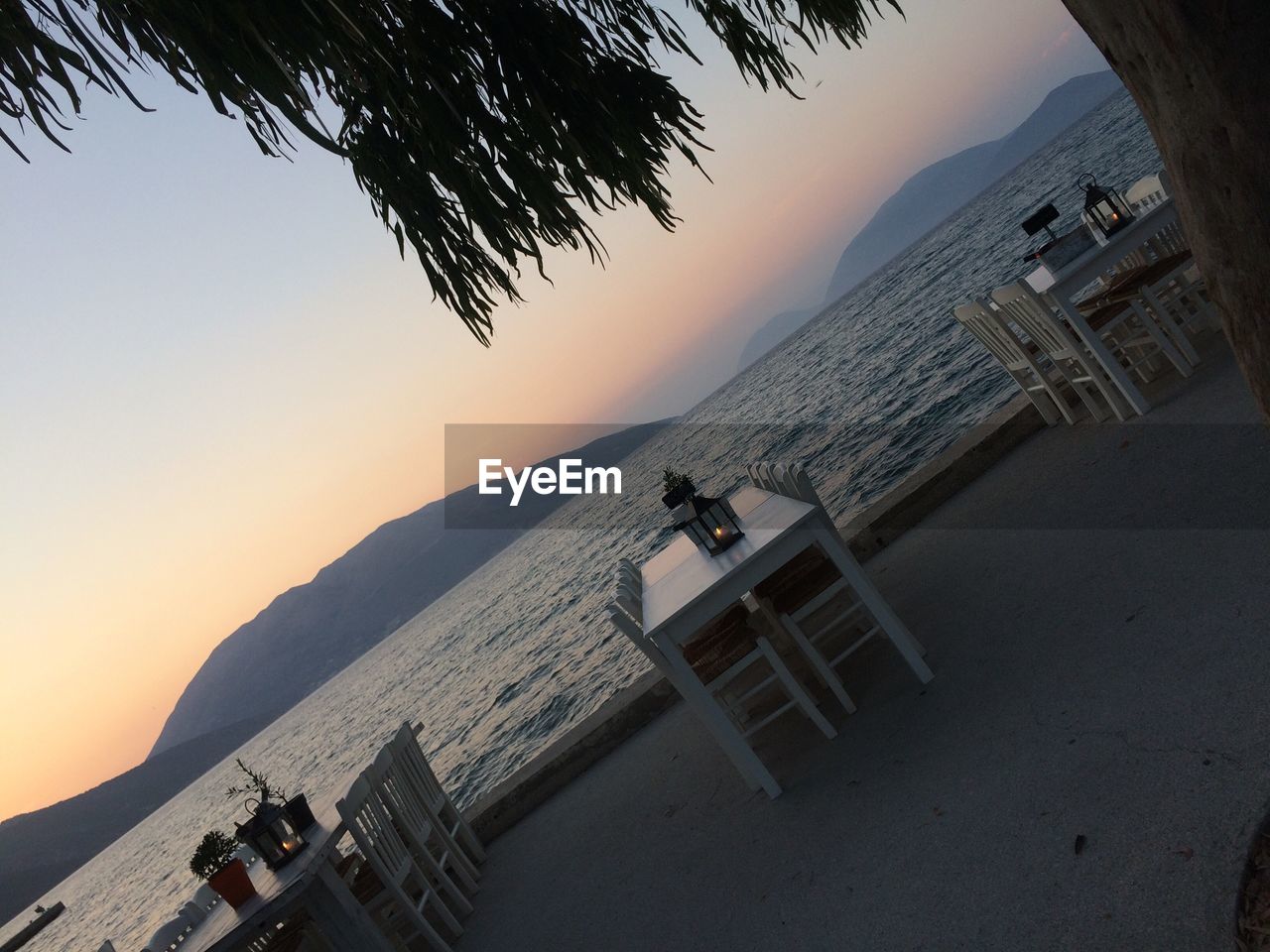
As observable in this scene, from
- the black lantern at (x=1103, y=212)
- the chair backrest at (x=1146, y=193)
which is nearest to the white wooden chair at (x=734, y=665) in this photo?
the black lantern at (x=1103, y=212)

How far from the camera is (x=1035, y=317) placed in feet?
17.1

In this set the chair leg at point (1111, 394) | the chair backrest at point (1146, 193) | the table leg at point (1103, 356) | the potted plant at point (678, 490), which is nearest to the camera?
the potted plant at point (678, 490)

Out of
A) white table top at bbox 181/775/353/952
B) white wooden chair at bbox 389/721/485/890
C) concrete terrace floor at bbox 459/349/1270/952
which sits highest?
white table top at bbox 181/775/353/952

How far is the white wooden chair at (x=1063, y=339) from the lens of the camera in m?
4.93

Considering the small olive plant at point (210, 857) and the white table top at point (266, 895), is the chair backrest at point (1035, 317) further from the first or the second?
the small olive plant at point (210, 857)

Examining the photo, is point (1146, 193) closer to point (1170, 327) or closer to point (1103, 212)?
point (1103, 212)

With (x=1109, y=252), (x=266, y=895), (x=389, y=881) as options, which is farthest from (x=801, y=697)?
(x=1109, y=252)

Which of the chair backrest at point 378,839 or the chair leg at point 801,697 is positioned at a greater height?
the chair backrest at point 378,839

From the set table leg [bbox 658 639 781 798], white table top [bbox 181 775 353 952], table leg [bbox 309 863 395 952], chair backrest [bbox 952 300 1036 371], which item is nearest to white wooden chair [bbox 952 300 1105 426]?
chair backrest [bbox 952 300 1036 371]

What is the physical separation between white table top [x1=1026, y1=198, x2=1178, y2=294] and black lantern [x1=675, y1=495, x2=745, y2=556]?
2348 millimetres

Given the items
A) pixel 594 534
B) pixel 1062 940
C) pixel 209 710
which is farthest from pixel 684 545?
pixel 209 710

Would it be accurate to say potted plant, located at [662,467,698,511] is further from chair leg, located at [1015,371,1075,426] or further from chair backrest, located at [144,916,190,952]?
chair backrest, located at [144,916,190,952]

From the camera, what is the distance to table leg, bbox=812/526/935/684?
365 cm

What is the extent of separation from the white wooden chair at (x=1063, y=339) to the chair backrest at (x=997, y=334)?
10cm
